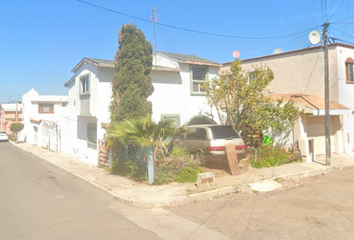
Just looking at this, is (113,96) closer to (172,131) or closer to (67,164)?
(172,131)

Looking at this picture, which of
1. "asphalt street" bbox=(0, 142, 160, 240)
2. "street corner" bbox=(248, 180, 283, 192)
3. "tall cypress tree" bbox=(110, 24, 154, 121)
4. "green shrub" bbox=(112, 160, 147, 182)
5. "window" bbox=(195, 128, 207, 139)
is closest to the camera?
"asphalt street" bbox=(0, 142, 160, 240)

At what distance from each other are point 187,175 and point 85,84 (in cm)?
801

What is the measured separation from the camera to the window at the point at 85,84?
13944mm

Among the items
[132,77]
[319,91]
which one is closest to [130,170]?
[132,77]

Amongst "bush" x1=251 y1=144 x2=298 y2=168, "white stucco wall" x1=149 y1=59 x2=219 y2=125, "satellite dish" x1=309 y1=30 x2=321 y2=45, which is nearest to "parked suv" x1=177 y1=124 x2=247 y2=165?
"bush" x1=251 y1=144 x2=298 y2=168

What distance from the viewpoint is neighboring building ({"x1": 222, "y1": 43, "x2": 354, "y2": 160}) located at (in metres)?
14.3

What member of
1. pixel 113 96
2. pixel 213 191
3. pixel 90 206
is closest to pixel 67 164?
pixel 113 96

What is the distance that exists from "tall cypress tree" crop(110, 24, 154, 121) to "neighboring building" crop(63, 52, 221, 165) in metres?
1.27

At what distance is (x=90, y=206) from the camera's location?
286 inches

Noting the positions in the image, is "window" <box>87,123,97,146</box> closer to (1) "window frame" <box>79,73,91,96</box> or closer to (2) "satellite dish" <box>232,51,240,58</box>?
(1) "window frame" <box>79,73,91,96</box>

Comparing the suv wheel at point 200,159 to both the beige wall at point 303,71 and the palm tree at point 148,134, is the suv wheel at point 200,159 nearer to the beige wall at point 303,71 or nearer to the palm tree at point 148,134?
the palm tree at point 148,134

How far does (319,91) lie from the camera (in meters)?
16.3

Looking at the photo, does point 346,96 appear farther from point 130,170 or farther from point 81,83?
point 81,83

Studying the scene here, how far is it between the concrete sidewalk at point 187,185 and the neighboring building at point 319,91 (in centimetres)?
225
